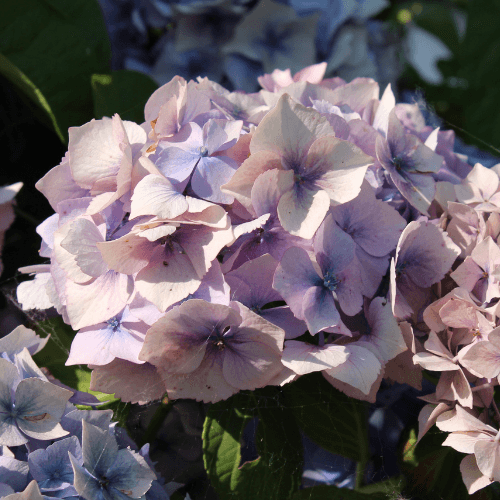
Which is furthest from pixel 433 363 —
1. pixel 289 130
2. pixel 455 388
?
pixel 289 130

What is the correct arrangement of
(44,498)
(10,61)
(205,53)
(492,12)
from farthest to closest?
1. (492,12)
2. (205,53)
3. (10,61)
4. (44,498)

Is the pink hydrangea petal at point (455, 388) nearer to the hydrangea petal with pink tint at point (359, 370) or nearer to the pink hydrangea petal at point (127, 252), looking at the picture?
the hydrangea petal with pink tint at point (359, 370)

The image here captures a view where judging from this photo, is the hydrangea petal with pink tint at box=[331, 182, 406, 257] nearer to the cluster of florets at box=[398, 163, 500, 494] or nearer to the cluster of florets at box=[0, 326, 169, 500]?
the cluster of florets at box=[398, 163, 500, 494]

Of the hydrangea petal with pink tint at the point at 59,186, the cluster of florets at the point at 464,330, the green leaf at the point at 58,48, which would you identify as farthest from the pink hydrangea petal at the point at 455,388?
the green leaf at the point at 58,48

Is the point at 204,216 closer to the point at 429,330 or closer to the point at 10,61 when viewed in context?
the point at 429,330

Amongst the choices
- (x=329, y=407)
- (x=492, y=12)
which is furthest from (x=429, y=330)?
(x=492, y=12)

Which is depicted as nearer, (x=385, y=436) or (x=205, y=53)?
(x=385, y=436)
